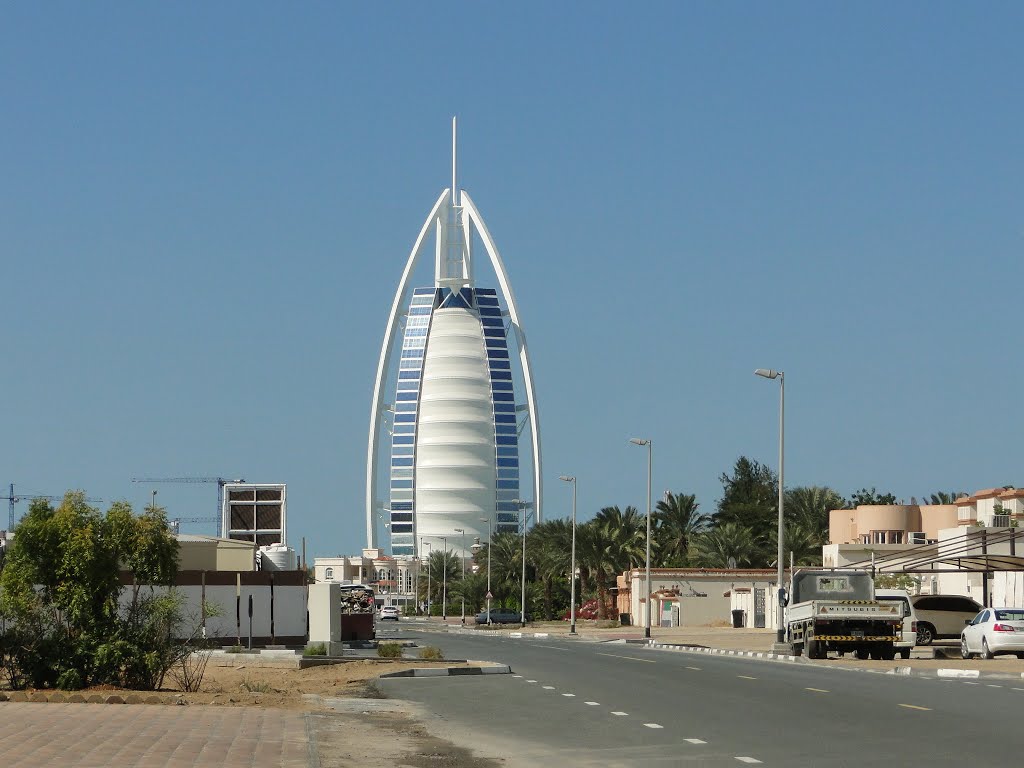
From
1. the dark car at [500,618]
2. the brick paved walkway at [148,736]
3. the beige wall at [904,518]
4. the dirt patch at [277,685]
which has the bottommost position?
the dark car at [500,618]

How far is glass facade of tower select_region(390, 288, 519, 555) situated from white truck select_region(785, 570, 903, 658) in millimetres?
157439

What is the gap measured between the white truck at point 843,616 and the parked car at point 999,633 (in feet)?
5.79

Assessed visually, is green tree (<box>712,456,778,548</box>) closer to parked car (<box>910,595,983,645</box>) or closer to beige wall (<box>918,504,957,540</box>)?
beige wall (<box>918,504,957,540</box>)

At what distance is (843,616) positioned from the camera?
114ft

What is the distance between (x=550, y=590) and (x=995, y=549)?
168ft

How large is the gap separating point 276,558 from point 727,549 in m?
38.5

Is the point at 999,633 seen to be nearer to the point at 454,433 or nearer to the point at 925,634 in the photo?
the point at 925,634

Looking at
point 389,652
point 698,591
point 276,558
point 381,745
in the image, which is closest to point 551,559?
point 698,591

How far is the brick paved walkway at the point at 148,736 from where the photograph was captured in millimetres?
12625

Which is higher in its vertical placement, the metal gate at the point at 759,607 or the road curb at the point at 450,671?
the road curb at the point at 450,671

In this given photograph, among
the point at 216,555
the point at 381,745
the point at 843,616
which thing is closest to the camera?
the point at 381,745

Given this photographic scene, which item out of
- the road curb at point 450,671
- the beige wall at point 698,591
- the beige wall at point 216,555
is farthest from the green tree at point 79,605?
the beige wall at point 698,591

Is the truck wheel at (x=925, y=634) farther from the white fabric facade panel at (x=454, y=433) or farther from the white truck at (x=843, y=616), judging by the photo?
the white fabric facade panel at (x=454, y=433)

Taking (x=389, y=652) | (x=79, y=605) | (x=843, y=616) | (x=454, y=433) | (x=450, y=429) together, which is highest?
(x=450, y=429)
